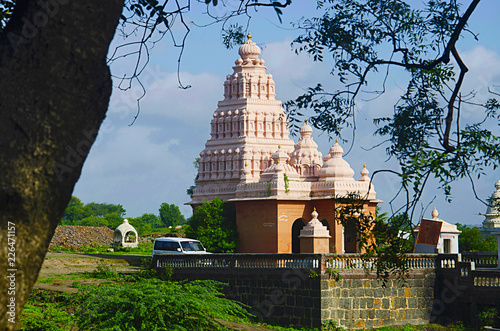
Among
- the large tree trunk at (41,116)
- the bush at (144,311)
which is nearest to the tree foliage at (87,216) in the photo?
the bush at (144,311)

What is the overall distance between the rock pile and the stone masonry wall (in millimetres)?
23256

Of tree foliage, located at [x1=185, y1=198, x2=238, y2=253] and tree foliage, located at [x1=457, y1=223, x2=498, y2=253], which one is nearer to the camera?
tree foliage, located at [x1=185, y1=198, x2=238, y2=253]

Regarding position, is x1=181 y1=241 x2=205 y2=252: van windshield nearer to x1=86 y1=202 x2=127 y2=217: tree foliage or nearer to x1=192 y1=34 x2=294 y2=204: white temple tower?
x1=192 y1=34 x2=294 y2=204: white temple tower

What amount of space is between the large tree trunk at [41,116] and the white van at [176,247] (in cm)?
2263

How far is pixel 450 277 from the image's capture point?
24188 mm

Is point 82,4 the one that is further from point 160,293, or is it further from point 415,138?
point 160,293

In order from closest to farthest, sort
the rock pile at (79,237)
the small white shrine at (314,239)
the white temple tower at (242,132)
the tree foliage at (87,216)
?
the small white shrine at (314,239), the white temple tower at (242,132), the rock pile at (79,237), the tree foliage at (87,216)

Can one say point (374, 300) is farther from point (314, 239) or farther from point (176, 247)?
point (176, 247)

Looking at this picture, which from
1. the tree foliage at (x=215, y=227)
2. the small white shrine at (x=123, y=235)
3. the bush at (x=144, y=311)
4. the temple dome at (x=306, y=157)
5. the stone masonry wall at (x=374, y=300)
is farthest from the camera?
the small white shrine at (x=123, y=235)

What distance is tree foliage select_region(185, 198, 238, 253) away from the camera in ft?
117

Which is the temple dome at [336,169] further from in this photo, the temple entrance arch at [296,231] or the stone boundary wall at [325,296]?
the stone boundary wall at [325,296]

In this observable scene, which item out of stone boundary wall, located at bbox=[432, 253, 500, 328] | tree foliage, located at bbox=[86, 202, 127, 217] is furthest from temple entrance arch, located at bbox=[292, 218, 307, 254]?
tree foliage, located at bbox=[86, 202, 127, 217]

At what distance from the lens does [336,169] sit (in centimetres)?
3659

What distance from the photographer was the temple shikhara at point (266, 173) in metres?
35.3
